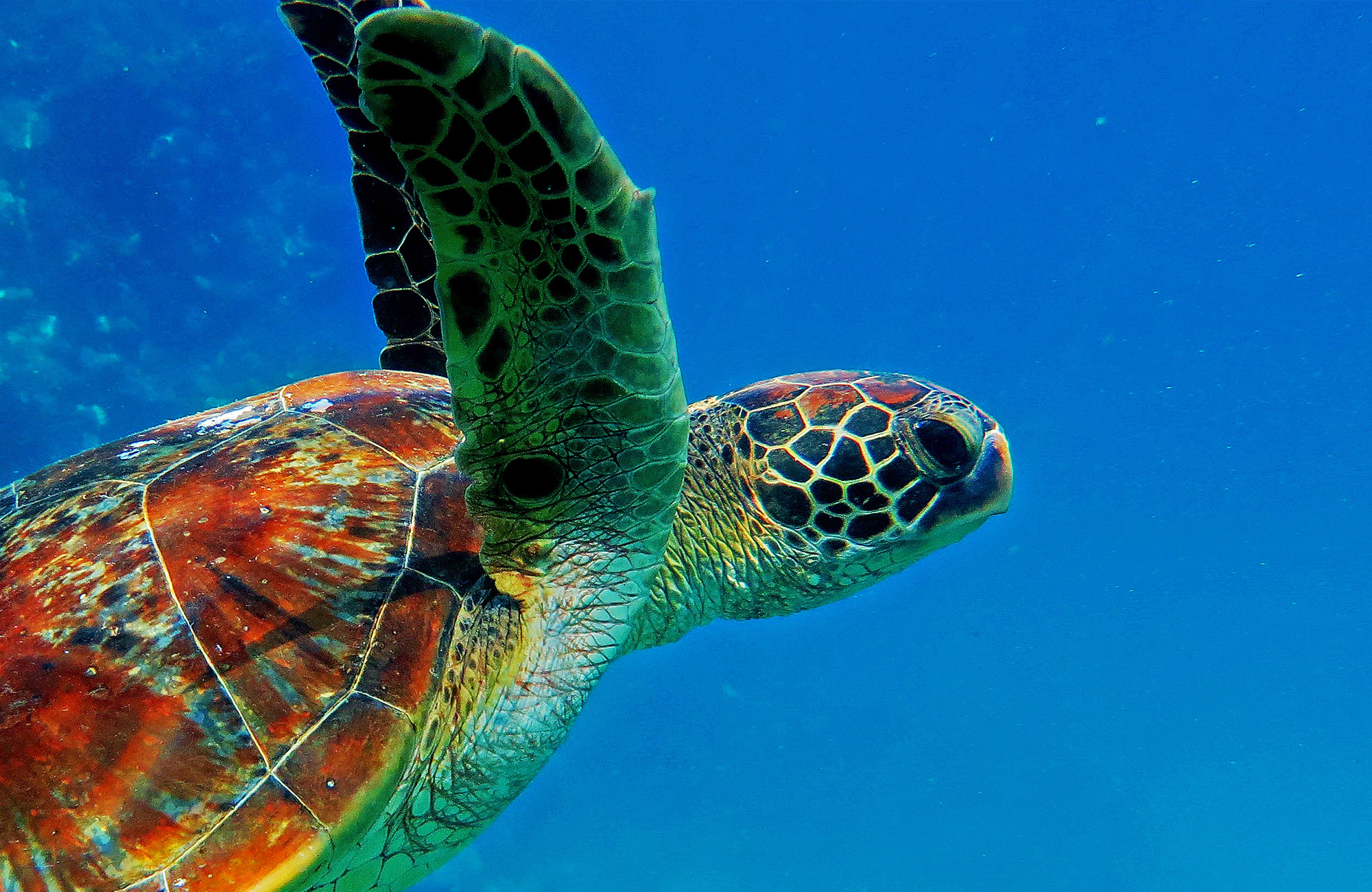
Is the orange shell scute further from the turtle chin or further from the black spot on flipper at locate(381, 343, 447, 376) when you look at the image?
the turtle chin

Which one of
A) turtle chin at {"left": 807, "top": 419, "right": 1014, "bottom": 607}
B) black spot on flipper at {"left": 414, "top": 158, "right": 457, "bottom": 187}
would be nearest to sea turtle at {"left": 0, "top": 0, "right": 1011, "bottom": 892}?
black spot on flipper at {"left": 414, "top": 158, "right": 457, "bottom": 187}

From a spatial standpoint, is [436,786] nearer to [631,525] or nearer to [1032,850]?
[631,525]

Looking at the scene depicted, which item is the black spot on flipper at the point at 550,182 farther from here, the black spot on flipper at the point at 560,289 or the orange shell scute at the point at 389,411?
the orange shell scute at the point at 389,411

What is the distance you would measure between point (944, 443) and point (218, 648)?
1.89m

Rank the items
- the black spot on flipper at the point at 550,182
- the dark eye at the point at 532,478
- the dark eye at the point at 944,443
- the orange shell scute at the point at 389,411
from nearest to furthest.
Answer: the black spot on flipper at the point at 550,182, the dark eye at the point at 532,478, the orange shell scute at the point at 389,411, the dark eye at the point at 944,443

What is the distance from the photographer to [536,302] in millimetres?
1267

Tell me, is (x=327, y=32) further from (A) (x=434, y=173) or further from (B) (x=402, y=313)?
(A) (x=434, y=173)

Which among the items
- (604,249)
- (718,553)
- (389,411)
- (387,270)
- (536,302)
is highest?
(387,270)

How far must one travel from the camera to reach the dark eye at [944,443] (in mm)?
2178

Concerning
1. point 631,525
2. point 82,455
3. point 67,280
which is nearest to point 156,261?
point 67,280

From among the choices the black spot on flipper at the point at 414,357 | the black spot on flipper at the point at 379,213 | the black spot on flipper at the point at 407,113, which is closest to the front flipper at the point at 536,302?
the black spot on flipper at the point at 407,113

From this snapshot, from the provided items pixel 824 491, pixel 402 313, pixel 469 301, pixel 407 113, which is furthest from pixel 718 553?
pixel 407 113

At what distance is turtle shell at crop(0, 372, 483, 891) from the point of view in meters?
1.27

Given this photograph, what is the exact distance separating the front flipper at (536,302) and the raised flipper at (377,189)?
946 mm
